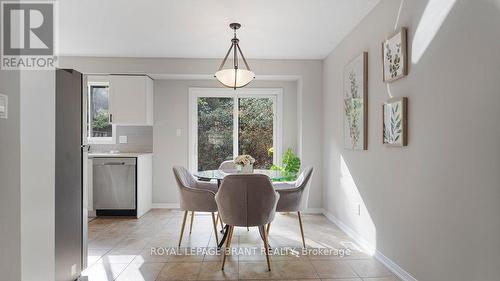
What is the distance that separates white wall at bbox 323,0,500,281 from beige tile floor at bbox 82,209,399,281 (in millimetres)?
367

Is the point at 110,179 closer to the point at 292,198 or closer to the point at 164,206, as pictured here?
the point at 164,206

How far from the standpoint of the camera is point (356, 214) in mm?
3283

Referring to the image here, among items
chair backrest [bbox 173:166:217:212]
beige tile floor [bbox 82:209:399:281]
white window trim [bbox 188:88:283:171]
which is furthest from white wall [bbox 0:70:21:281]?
white window trim [bbox 188:88:283:171]

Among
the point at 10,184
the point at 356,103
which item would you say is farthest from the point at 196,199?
the point at 356,103

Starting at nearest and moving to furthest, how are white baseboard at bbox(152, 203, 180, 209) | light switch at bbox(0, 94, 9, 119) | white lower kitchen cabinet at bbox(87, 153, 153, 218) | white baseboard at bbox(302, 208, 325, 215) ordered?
light switch at bbox(0, 94, 9, 119)
white lower kitchen cabinet at bbox(87, 153, 153, 218)
white baseboard at bbox(302, 208, 325, 215)
white baseboard at bbox(152, 203, 180, 209)

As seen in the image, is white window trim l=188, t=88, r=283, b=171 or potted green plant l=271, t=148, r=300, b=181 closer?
potted green plant l=271, t=148, r=300, b=181

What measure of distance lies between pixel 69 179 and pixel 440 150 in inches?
99.6

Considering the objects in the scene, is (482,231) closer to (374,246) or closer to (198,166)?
(374,246)

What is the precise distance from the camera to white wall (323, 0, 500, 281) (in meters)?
1.57

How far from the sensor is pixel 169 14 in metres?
3.05

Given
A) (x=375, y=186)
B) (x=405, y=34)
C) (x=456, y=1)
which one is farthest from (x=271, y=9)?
(x=375, y=186)

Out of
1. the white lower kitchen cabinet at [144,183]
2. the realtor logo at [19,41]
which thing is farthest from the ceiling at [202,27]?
the white lower kitchen cabinet at [144,183]

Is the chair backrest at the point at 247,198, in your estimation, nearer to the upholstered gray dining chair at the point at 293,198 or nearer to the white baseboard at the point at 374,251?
the upholstered gray dining chair at the point at 293,198

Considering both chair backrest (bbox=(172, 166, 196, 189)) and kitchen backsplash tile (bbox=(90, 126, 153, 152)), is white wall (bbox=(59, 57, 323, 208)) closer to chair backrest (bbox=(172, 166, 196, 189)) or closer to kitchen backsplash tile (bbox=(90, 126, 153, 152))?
kitchen backsplash tile (bbox=(90, 126, 153, 152))
